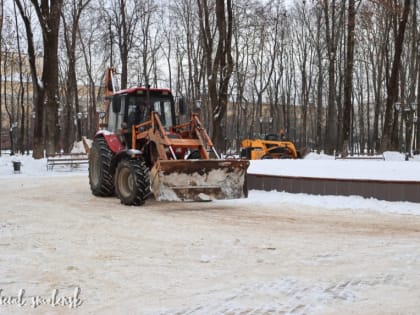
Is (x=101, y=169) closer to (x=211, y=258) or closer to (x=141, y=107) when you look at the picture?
(x=141, y=107)

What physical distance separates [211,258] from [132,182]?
18.6 ft

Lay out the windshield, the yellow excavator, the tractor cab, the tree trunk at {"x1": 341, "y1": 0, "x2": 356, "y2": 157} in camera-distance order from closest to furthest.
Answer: the tractor cab < the windshield < the tree trunk at {"x1": 341, "y1": 0, "x2": 356, "y2": 157} < the yellow excavator

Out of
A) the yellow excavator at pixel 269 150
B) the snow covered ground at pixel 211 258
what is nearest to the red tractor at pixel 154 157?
the snow covered ground at pixel 211 258

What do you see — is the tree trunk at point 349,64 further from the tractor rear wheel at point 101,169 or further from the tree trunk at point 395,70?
the tractor rear wheel at point 101,169

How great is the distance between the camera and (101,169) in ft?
44.8

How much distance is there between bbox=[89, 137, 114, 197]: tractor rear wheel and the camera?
13.6 meters

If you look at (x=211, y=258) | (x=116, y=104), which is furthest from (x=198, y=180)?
(x=211, y=258)

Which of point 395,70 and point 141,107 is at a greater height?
point 395,70

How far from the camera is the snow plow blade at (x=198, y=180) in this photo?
11.1 metres

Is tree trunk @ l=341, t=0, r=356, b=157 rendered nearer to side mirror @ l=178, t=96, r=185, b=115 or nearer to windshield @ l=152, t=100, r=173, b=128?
windshield @ l=152, t=100, r=173, b=128

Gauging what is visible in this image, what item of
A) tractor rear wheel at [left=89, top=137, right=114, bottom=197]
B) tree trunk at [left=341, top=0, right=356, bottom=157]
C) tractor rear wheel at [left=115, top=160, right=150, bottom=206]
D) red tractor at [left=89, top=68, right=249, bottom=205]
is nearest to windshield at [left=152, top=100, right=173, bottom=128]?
red tractor at [left=89, top=68, right=249, bottom=205]

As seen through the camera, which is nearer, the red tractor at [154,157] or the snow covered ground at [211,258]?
the snow covered ground at [211,258]

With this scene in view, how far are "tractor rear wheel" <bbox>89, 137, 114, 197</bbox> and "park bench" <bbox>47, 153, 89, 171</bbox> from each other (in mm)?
11405

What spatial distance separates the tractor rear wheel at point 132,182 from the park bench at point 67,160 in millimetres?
13648
